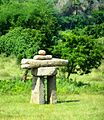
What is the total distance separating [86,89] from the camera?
26.1 meters

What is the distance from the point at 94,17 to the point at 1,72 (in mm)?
63974

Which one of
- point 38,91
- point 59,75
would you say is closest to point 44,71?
point 38,91

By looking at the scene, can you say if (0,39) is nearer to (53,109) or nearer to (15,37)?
(15,37)

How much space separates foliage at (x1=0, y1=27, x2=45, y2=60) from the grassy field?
653 centimetres

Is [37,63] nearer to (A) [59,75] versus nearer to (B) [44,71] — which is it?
(B) [44,71]

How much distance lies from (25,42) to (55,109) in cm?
1671

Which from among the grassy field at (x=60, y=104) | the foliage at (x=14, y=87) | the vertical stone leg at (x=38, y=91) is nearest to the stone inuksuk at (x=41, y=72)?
the vertical stone leg at (x=38, y=91)

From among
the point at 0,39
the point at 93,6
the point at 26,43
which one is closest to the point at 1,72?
the point at 26,43

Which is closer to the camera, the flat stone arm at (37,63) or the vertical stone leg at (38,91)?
the flat stone arm at (37,63)

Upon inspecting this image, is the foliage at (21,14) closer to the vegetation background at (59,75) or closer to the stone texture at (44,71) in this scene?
→ the vegetation background at (59,75)

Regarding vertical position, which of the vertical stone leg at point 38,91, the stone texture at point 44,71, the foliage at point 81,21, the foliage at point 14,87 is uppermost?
the foliage at point 81,21

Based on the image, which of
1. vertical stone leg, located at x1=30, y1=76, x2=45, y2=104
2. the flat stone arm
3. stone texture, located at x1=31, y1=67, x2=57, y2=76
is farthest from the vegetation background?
the flat stone arm

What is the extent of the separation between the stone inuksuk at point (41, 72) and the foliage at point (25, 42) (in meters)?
11.9

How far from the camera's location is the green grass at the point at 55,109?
53.0 ft
